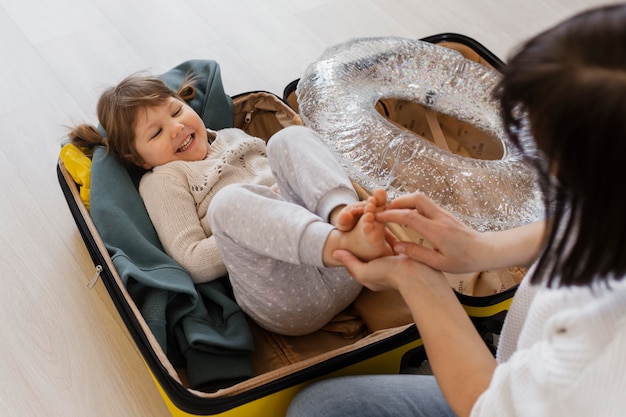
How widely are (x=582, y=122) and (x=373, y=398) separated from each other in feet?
1.81

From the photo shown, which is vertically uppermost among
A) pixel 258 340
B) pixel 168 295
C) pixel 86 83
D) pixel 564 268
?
pixel 564 268

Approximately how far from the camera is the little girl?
105 cm

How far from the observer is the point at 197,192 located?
1.40 m

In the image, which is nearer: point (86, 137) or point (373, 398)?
point (373, 398)

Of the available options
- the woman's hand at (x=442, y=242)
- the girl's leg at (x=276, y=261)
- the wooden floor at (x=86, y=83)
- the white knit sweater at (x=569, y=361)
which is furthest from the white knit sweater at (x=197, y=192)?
the white knit sweater at (x=569, y=361)

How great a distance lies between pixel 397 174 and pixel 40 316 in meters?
0.73

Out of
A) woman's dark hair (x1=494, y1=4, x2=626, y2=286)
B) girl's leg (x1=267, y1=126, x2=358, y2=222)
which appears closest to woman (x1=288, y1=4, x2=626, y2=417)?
woman's dark hair (x1=494, y1=4, x2=626, y2=286)

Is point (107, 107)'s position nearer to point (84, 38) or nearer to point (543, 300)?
point (84, 38)

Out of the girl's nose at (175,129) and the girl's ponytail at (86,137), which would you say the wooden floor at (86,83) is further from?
the girl's nose at (175,129)

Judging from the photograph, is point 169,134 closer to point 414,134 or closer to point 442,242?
point 414,134

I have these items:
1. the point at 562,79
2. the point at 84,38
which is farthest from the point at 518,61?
the point at 84,38

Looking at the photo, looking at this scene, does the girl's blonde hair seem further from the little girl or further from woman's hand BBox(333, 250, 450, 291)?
woman's hand BBox(333, 250, 450, 291)

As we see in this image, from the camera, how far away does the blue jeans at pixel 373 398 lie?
0.99 m

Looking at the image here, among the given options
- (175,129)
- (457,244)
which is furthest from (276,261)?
(175,129)
